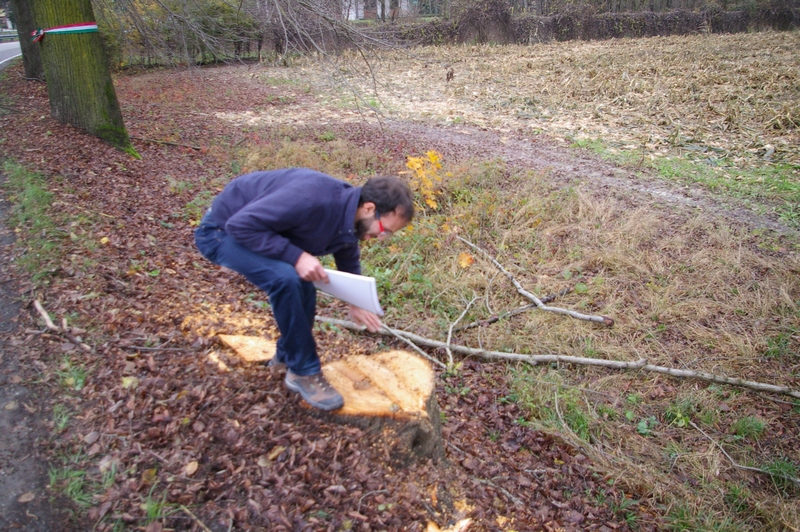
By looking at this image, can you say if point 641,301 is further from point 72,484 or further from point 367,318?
point 72,484

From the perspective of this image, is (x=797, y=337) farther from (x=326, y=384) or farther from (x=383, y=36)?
(x=383, y=36)

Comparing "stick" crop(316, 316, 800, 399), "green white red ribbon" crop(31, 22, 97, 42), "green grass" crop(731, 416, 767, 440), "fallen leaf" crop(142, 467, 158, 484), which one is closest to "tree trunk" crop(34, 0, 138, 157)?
"green white red ribbon" crop(31, 22, 97, 42)

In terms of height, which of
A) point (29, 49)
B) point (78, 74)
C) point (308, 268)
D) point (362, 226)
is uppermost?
point (29, 49)

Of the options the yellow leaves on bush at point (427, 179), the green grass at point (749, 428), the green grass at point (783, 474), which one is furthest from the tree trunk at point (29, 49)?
the green grass at point (783, 474)

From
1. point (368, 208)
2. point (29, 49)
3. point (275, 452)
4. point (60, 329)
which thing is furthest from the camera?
point (29, 49)

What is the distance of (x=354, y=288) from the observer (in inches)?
97.0

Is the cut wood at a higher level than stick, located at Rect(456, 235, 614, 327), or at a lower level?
higher

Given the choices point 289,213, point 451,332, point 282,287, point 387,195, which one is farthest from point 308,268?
point 451,332

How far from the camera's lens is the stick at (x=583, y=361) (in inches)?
166

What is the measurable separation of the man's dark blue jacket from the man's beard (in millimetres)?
36

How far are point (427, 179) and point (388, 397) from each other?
4.22 meters

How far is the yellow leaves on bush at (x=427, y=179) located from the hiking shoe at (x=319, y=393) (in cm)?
→ 390

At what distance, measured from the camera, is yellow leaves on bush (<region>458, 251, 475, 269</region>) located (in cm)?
569

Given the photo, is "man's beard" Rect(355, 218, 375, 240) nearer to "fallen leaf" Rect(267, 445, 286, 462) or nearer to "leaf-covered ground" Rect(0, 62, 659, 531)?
"leaf-covered ground" Rect(0, 62, 659, 531)
